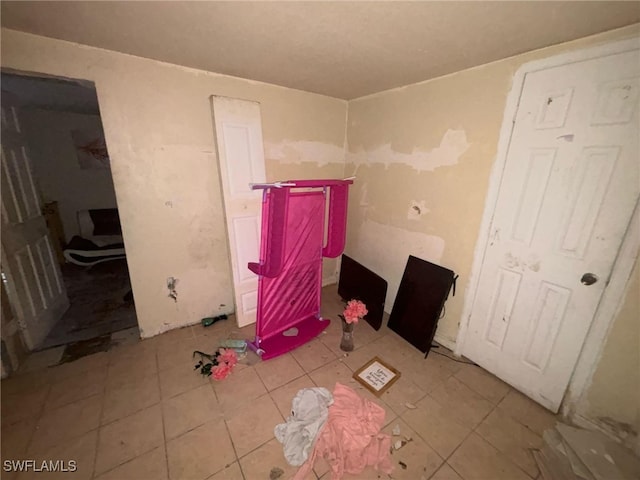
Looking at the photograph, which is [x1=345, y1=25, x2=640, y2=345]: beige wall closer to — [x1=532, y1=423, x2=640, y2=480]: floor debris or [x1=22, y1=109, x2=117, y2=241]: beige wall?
[x1=532, y1=423, x2=640, y2=480]: floor debris

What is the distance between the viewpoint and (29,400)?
5.63ft

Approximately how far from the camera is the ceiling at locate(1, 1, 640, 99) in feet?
3.77

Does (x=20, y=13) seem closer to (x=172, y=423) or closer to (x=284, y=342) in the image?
(x=172, y=423)

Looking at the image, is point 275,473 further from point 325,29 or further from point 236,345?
point 325,29

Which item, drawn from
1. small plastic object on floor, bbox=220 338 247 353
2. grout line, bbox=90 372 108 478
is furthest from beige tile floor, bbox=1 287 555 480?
small plastic object on floor, bbox=220 338 247 353

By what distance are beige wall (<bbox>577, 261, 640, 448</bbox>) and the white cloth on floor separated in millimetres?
1655

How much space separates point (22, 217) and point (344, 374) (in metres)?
3.09

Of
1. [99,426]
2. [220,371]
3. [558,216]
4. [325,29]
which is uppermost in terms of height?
[325,29]

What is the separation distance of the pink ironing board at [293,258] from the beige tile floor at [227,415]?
24 centimetres

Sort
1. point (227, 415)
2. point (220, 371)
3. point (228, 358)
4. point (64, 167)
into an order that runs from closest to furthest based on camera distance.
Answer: point (227, 415) < point (220, 371) < point (228, 358) < point (64, 167)

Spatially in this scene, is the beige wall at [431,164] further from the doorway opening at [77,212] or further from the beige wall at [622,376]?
the doorway opening at [77,212]

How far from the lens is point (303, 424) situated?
1568 mm

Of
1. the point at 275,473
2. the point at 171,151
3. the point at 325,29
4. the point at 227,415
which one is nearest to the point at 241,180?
the point at 171,151

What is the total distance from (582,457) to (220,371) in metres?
2.27
